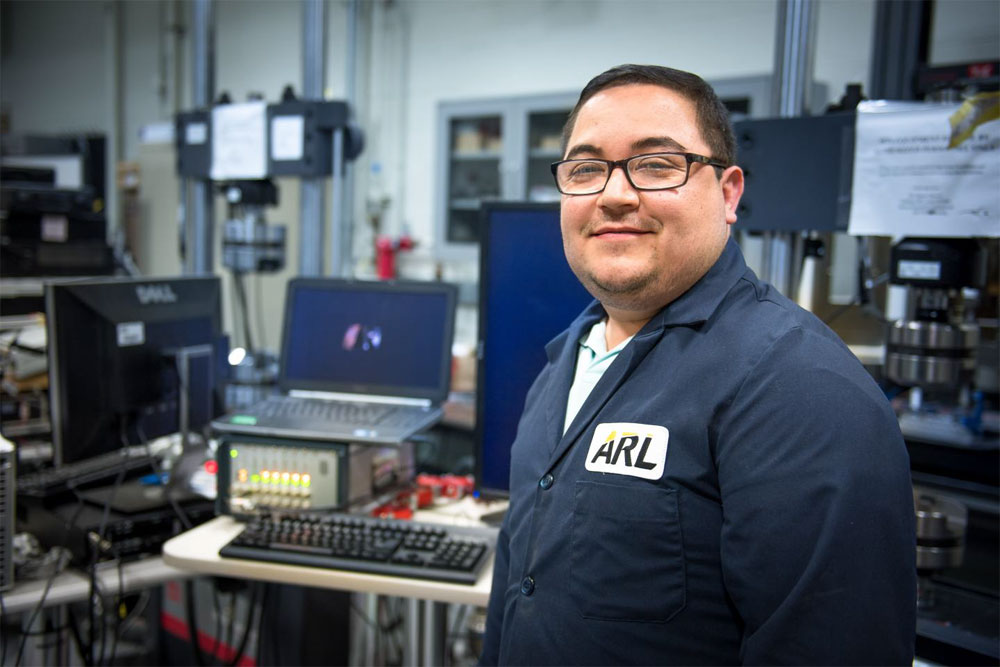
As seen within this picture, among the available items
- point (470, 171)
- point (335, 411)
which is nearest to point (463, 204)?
point (470, 171)

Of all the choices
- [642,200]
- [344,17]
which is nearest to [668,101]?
[642,200]

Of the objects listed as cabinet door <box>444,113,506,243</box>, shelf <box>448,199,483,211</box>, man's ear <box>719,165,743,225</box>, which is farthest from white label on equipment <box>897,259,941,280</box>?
shelf <box>448,199,483,211</box>

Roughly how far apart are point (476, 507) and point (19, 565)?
88 cm

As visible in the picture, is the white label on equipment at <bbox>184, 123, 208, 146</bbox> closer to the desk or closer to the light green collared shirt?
the desk

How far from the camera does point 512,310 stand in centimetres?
162

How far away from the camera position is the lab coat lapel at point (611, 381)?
3.24ft

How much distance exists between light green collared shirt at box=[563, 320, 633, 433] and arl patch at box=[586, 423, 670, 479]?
0.11 m

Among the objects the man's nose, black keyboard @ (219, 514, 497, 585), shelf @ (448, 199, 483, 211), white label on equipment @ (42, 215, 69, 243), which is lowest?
black keyboard @ (219, 514, 497, 585)

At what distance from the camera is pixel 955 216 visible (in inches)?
53.6

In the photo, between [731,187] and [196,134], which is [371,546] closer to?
[731,187]

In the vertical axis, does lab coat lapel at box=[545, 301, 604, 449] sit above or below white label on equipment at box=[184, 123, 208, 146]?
below

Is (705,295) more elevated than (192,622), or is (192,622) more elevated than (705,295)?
(705,295)

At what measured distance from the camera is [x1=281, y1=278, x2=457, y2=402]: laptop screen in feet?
5.79

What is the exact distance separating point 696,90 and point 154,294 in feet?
4.30
